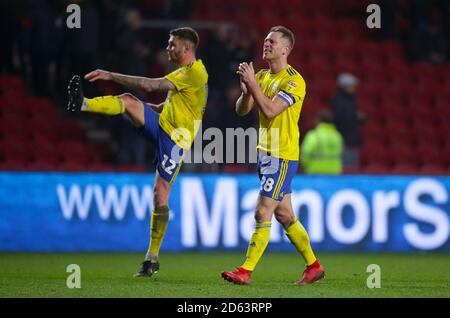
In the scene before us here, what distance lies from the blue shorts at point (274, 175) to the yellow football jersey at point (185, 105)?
3.66 ft

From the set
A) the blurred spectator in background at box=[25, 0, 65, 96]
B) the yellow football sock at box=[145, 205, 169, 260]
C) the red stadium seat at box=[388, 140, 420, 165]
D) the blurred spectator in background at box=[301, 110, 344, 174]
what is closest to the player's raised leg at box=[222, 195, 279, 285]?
the yellow football sock at box=[145, 205, 169, 260]

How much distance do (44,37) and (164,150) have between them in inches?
232

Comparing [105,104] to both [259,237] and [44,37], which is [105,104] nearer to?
[259,237]

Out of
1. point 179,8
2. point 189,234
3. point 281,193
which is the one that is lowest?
point 189,234

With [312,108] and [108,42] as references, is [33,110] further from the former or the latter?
[312,108]

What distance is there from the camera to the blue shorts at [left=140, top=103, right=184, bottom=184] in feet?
29.9

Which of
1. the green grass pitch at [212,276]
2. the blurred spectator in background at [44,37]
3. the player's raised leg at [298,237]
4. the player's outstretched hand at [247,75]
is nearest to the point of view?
the green grass pitch at [212,276]

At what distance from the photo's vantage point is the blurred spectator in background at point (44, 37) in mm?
14438

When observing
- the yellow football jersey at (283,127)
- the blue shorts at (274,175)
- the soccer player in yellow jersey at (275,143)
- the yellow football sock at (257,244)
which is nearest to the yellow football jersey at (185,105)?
the soccer player in yellow jersey at (275,143)

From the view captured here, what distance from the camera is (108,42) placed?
589 inches

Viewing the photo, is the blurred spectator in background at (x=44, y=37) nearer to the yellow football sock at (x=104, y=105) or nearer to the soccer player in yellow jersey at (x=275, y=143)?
the yellow football sock at (x=104, y=105)

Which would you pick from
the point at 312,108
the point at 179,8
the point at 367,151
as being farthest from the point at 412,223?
the point at 179,8

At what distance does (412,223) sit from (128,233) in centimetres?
384

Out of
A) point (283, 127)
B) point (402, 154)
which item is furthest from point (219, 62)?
point (283, 127)
